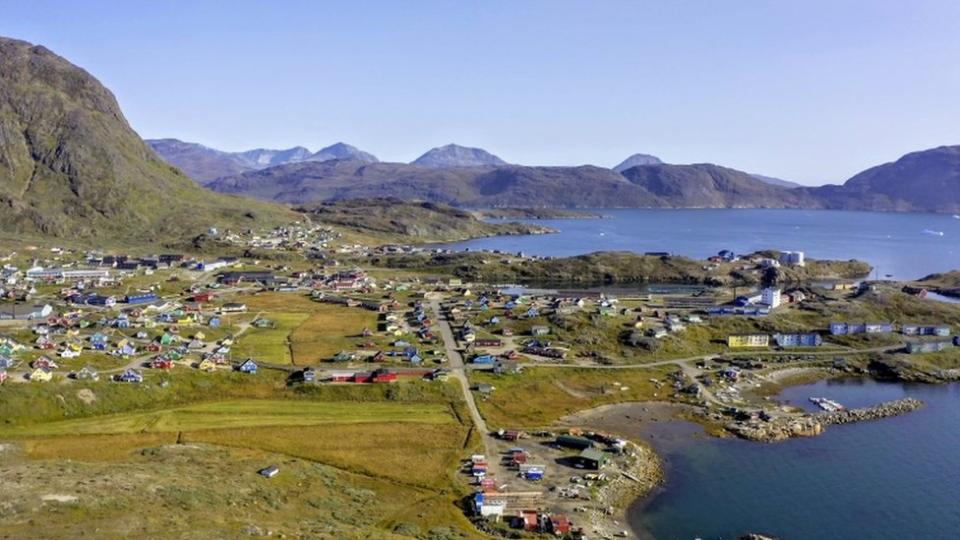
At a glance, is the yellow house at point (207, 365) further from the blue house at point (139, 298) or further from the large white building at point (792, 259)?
the large white building at point (792, 259)

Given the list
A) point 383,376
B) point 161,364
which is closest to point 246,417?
point 161,364

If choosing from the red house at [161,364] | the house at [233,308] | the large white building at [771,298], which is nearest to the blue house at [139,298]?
the house at [233,308]

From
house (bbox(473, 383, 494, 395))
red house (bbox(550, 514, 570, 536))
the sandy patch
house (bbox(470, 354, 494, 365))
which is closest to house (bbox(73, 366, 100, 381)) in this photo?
the sandy patch

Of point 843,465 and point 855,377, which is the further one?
point 855,377

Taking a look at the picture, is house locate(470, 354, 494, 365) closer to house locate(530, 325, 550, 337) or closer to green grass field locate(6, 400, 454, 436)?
green grass field locate(6, 400, 454, 436)

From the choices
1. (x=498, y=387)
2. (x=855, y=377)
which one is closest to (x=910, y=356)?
(x=855, y=377)

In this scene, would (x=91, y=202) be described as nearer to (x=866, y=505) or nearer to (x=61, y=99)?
(x=61, y=99)

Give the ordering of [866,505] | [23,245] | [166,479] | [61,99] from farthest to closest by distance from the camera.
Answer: [61,99] < [23,245] < [866,505] < [166,479]
